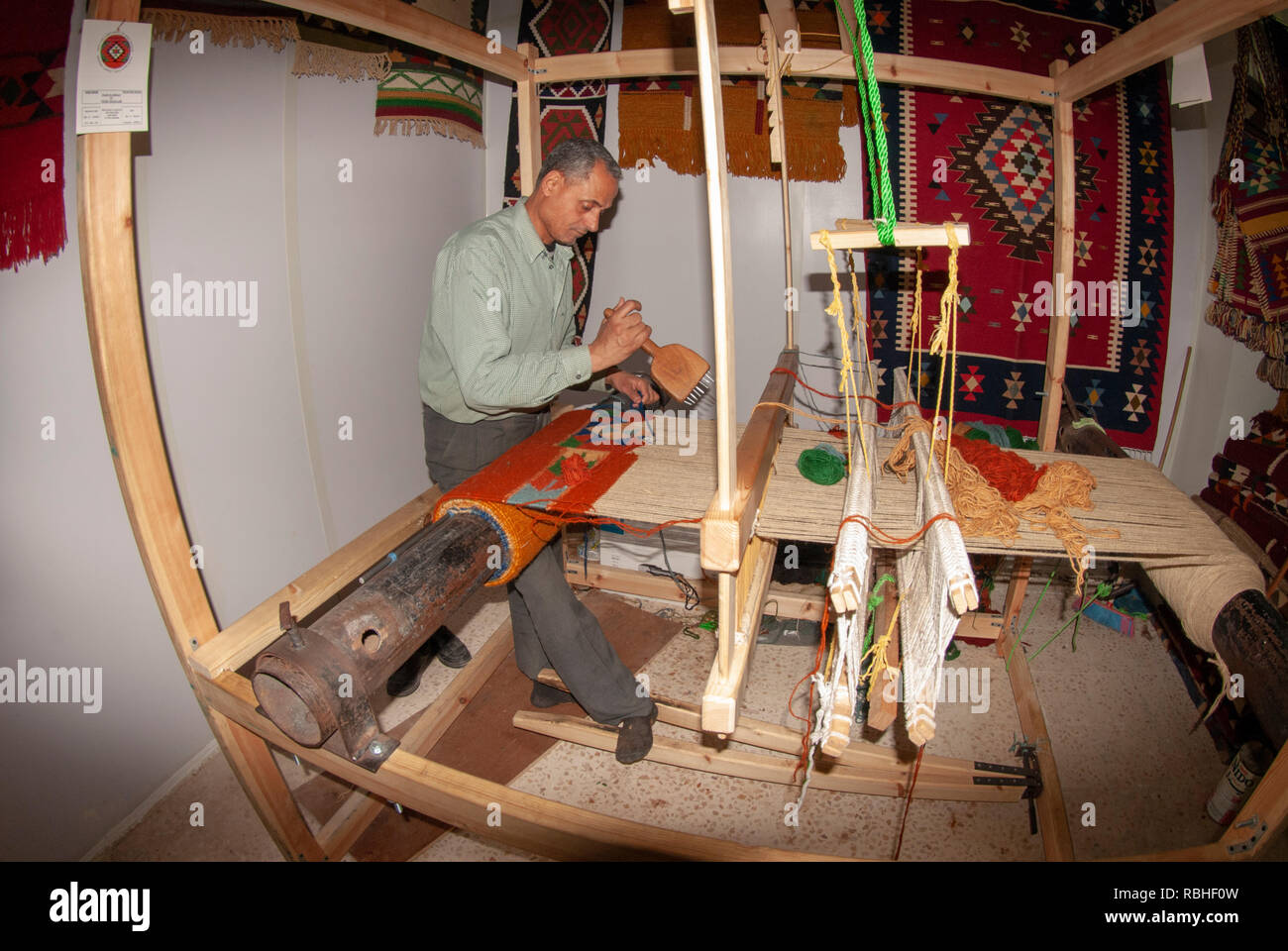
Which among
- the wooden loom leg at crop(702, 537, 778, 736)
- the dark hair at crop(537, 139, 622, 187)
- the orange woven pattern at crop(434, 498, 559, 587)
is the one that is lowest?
the wooden loom leg at crop(702, 537, 778, 736)

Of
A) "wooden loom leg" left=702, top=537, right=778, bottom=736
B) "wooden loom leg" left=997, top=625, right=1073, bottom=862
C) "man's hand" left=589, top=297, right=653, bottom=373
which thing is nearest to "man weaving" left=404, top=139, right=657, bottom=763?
"man's hand" left=589, top=297, right=653, bottom=373

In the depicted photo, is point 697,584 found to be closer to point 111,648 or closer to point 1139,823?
point 1139,823

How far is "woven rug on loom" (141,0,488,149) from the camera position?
69.0 inches

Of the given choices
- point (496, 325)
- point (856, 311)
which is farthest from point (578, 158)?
point (856, 311)

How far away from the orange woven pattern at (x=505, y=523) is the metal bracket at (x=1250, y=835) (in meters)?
1.56

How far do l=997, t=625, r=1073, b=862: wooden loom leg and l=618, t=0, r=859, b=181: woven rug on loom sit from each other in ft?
7.05

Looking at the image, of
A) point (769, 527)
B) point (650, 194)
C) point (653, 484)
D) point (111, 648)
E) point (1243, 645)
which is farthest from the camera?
point (650, 194)

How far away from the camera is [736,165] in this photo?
2807 millimetres

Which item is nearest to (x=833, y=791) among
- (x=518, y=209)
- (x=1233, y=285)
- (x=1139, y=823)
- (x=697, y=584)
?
(x=1139, y=823)

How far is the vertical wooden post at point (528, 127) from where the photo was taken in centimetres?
229

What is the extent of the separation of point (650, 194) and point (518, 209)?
1202 millimetres

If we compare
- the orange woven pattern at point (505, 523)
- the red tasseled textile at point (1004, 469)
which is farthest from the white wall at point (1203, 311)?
the orange woven pattern at point (505, 523)

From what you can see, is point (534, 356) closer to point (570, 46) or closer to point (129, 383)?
point (129, 383)

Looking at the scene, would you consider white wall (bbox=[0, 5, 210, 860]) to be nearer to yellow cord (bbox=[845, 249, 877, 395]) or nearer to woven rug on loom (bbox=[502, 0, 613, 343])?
woven rug on loom (bbox=[502, 0, 613, 343])
